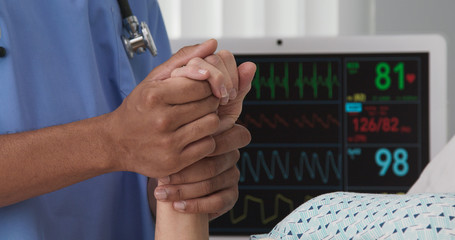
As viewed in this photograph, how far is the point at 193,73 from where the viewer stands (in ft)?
2.57

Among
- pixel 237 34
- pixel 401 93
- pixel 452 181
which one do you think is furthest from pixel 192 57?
pixel 237 34

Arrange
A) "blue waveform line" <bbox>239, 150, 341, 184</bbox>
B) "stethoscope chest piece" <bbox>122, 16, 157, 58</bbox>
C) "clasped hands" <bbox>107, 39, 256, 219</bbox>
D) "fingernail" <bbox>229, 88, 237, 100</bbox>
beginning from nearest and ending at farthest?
1. "clasped hands" <bbox>107, 39, 256, 219</bbox>
2. "fingernail" <bbox>229, 88, 237, 100</bbox>
3. "stethoscope chest piece" <bbox>122, 16, 157, 58</bbox>
4. "blue waveform line" <bbox>239, 150, 341, 184</bbox>

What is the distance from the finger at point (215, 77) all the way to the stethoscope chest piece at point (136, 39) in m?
0.20

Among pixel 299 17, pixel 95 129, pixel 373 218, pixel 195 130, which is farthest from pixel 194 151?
pixel 299 17

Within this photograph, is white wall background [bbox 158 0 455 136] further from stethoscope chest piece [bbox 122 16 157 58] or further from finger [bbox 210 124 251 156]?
finger [bbox 210 124 251 156]

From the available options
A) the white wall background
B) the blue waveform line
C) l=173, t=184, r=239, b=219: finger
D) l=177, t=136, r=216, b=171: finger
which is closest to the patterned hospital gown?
l=173, t=184, r=239, b=219: finger

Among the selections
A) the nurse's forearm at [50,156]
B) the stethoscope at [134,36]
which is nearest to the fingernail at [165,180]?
the nurse's forearm at [50,156]

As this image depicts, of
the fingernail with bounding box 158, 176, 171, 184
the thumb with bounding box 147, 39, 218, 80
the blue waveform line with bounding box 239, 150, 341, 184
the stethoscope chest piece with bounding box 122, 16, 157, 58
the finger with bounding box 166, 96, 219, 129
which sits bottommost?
the blue waveform line with bounding box 239, 150, 341, 184

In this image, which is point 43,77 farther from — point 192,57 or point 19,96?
point 192,57

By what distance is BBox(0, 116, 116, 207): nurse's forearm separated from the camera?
752 millimetres

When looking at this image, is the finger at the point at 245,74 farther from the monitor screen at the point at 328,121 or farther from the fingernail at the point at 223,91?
the monitor screen at the point at 328,121

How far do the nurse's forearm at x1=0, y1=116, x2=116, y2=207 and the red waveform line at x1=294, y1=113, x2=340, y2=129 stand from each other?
914 millimetres

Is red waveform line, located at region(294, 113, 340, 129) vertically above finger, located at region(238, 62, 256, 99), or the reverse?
finger, located at region(238, 62, 256, 99)

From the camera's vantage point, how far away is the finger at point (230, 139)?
883mm
